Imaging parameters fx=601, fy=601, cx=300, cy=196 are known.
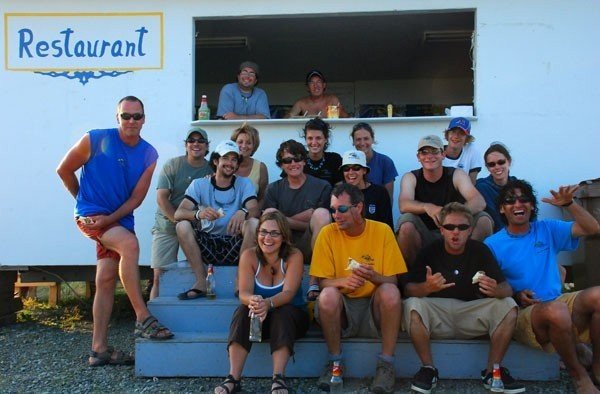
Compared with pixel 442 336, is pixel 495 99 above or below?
above

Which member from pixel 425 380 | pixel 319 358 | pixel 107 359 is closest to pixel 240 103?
pixel 107 359

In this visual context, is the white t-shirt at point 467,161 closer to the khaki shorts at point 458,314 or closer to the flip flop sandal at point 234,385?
the khaki shorts at point 458,314

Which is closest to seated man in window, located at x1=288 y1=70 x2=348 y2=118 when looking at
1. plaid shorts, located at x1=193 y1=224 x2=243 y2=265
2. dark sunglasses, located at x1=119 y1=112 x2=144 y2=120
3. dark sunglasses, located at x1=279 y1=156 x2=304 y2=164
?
dark sunglasses, located at x1=279 y1=156 x2=304 y2=164

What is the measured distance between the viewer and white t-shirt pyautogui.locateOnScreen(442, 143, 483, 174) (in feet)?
17.5

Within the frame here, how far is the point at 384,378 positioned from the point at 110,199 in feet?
7.64

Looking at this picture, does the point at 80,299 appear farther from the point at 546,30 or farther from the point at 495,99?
the point at 546,30

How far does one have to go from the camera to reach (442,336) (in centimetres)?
399

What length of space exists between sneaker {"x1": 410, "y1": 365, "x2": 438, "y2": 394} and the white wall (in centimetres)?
263

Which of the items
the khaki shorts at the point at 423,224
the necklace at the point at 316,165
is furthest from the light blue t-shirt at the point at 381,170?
the khaki shorts at the point at 423,224

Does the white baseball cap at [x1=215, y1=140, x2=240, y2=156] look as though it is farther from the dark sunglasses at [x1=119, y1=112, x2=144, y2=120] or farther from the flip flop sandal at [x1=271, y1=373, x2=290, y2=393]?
the flip flop sandal at [x1=271, y1=373, x2=290, y2=393]

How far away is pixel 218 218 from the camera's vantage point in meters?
4.71

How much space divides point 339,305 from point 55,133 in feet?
12.7

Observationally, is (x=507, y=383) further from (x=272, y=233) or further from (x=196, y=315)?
(x=196, y=315)

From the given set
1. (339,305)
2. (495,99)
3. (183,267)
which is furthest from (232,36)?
(339,305)
